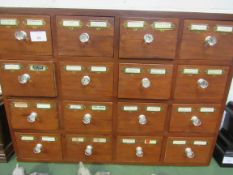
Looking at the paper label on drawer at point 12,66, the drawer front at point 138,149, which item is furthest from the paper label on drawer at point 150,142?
the paper label on drawer at point 12,66

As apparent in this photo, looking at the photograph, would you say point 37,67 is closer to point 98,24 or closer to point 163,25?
point 98,24

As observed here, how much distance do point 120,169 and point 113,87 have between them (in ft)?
1.68

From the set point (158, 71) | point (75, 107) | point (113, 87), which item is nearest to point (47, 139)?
point (75, 107)

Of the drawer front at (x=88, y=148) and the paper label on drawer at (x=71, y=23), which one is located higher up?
the paper label on drawer at (x=71, y=23)

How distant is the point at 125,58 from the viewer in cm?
97

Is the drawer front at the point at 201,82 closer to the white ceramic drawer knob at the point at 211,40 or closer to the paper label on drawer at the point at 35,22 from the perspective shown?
the white ceramic drawer knob at the point at 211,40

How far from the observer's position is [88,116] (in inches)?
42.6

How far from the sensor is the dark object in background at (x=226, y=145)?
1.22 m

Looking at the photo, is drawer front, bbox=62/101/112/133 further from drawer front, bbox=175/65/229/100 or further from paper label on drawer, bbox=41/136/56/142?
drawer front, bbox=175/65/229/100

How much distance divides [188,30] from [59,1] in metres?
0.71

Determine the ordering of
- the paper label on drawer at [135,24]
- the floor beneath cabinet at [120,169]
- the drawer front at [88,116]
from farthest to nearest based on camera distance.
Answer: the floor beneath cabinet at [120,169] < the drawer front at [88,116] < the paper label on drawer at [135,24]

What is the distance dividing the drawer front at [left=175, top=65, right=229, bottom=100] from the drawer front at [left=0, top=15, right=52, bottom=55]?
0.63m

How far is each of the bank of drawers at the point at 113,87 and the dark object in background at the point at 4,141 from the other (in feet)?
0.35

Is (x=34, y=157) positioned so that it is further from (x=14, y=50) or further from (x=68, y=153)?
(x=14, y=50)
